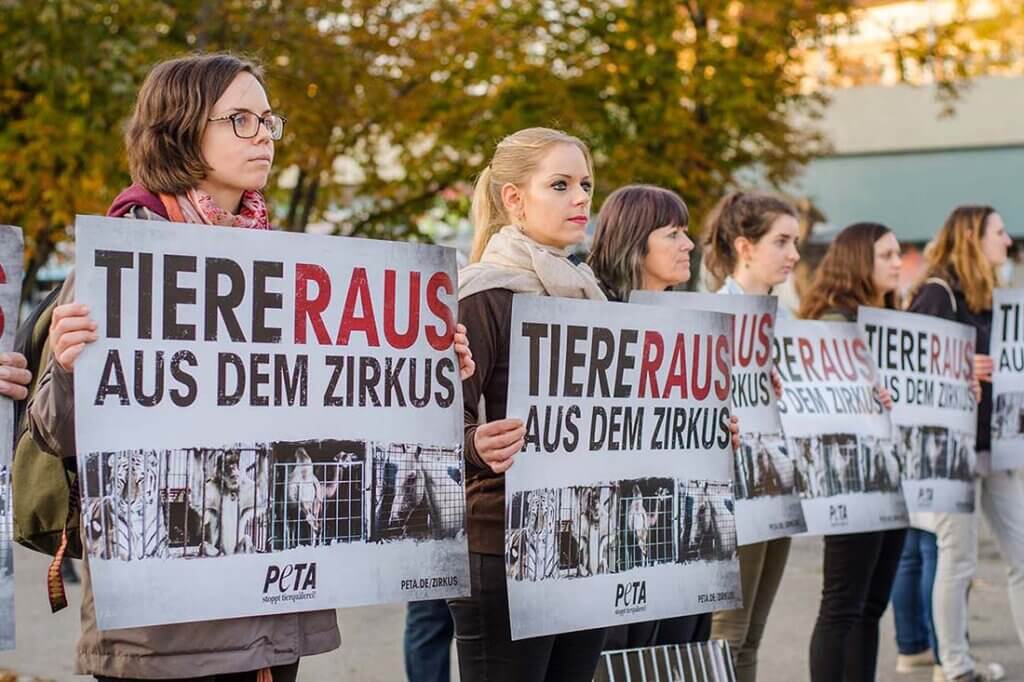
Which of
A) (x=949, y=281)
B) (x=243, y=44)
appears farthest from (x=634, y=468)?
(x=243, y=44)

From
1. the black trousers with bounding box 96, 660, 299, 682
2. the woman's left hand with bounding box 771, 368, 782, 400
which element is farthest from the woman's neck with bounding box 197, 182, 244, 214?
the woman's left hand with bounding box 771, 368, 782, 400

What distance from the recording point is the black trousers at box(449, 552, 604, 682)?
3.55 m

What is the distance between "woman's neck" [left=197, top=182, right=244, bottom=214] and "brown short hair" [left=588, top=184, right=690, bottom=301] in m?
1.86

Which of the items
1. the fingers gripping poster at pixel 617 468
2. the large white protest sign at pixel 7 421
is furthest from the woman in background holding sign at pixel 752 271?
the large white protest sign at pixel 7 421

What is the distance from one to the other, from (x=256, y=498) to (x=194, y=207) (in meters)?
0.60

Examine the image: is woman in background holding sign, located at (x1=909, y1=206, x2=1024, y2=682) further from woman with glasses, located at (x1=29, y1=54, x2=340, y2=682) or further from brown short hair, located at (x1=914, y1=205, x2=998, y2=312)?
woman with glasses, located at (x1=29, y1=54, x2=340, y2=682)

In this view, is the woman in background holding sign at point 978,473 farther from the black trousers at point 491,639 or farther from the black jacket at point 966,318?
the black trousers at point 491,639

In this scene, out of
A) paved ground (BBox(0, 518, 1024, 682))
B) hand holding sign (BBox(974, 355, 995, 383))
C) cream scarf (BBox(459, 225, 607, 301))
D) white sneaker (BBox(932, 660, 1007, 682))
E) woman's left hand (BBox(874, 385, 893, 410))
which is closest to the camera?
cream scarf (BBox(459, 225, 607, 301))

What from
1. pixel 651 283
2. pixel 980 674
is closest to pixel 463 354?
pixel 651 283

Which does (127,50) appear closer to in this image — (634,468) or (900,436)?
(900,436)

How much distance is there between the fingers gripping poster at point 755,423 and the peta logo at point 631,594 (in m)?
0.94

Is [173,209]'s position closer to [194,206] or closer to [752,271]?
[194,206]

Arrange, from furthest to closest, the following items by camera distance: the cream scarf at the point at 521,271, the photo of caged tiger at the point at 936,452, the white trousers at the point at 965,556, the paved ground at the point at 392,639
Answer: the paved ground at the point at 392,639, the white trousers at the point at 965,556, the photo of caged tiger at the point at 936,452, the cream scarf at the point at 521,271

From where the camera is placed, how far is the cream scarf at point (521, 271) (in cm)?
369
